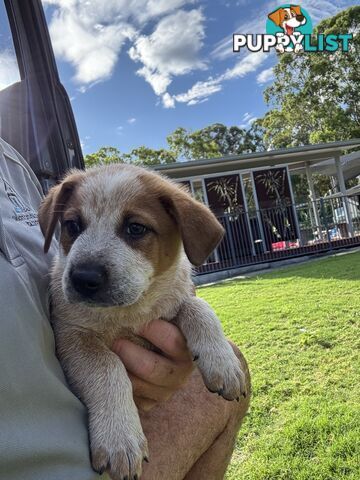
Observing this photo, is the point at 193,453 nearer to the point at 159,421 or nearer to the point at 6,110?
the point at 159,421

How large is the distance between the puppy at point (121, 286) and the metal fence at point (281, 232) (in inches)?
536

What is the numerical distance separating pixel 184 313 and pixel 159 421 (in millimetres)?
578

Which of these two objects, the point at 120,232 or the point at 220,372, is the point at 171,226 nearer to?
the point at 120,232

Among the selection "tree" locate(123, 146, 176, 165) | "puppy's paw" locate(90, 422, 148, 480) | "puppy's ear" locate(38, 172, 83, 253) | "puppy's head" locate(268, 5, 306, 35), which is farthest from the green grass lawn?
"tree" locate(123, 146, 176, 165)

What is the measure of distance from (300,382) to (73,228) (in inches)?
147

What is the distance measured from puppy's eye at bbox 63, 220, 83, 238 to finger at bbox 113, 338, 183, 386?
60cm

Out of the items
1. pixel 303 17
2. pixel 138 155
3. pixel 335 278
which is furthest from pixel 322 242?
pixel 138 155

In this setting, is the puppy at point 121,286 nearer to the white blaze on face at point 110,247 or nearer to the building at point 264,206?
the white blaze on face at point 110,247

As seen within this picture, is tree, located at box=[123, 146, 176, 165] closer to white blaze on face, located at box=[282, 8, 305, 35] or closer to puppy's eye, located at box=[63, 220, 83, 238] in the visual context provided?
white blaze on face, located at box=[282, 8, 305, 35]

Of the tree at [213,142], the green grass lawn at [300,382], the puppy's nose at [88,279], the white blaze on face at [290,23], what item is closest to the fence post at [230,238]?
the green grass lawn at [300,382]

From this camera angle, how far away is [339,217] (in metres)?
20.5

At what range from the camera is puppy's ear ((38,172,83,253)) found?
2338 millimetres

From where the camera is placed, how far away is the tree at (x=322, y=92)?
113 feet

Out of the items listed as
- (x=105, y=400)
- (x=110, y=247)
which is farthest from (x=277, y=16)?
(x=105, y=400)
